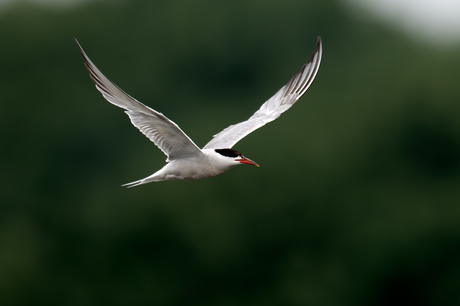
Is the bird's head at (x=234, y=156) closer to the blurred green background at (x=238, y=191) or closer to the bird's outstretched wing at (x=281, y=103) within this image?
the bird's outstretched wing at (x=281, y=103)

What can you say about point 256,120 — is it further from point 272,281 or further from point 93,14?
point 93,14

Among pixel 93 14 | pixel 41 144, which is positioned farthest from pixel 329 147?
pixel 93 14

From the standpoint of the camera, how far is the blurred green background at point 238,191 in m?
24.4

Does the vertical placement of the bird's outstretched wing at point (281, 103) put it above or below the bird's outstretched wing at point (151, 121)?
above

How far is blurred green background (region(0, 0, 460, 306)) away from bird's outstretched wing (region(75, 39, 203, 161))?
16.5 metres

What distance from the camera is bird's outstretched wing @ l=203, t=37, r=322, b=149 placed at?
798cm

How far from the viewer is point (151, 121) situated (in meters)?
→ 6.59

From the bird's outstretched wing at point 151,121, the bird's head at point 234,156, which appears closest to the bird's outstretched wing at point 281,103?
the bird's outstretched wing at point 151,121

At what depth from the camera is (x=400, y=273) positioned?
25109mm

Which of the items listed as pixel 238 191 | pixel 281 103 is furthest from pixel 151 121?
pixel 238 191

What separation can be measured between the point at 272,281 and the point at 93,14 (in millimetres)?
19392

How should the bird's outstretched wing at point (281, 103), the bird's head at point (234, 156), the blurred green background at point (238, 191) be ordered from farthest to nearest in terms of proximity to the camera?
the blurred green background at point (238, 191), the bird's outstretched wing at point (281, 103), the bird's head at point (234, 156)

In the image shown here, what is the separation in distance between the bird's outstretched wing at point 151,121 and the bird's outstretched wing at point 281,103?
40.1 inches

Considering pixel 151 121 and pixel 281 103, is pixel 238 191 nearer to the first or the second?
pixel 281 103
